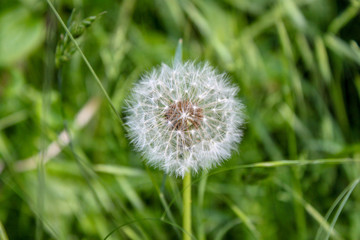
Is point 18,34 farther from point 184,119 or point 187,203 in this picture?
point 187,203

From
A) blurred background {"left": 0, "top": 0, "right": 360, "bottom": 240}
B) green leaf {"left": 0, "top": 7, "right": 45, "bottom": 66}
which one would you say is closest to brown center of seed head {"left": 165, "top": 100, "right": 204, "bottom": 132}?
blurred background {"left": 0, "top": 0, "right": 360, "bottom": 240}

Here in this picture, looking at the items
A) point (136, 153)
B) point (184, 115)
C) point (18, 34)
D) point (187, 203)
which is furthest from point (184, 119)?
point (18, 34)

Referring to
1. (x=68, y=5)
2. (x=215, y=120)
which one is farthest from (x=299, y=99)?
(x=68, y=5)

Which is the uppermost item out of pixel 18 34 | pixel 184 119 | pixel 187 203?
pixel 18 34

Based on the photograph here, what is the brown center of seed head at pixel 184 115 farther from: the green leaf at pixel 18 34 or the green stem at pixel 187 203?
the green leaf at pixel 18 34

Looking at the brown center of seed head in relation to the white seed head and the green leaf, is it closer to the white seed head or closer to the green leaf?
the white seed head

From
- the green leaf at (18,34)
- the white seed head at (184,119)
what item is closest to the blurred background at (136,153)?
the green leaf at (18,34)
